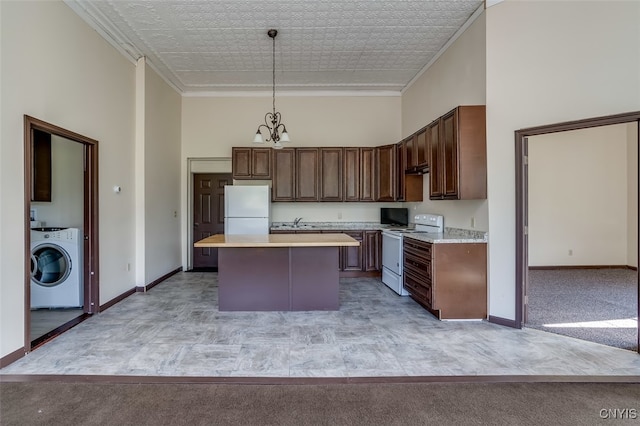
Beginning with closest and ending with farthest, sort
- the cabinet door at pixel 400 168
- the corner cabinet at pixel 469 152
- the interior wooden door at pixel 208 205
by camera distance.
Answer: the corner cabinet at pixel 469 152
the cabinet door at pixel 400 168
the interior wooden door at pixel 208 205

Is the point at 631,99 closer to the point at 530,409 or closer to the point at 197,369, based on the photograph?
the point at 530,409

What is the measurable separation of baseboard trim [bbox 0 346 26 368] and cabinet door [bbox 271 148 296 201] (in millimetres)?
3807

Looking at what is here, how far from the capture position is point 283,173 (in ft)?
19.1

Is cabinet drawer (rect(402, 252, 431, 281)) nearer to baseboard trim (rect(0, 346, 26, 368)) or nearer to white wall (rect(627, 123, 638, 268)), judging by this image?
baseboard trim (rect(0, 346, 26, 368))

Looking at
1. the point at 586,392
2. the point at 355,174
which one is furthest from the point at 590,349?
the point at 355,174

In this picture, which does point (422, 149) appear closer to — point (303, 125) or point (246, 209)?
point (303, 125)

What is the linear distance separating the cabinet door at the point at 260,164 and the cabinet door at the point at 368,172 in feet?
5.35

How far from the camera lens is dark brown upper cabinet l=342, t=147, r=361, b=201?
19.1 feet

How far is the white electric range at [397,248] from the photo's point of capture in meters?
4.54

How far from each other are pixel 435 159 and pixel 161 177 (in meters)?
4.20

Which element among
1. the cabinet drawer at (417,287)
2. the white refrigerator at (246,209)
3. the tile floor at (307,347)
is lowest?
the tile floor at (307,347)

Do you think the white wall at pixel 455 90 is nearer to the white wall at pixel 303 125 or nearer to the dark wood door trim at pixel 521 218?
the dark wood door trim at pixel 521 218

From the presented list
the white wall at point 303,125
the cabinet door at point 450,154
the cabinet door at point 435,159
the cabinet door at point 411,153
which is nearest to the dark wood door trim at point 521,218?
the cabinet door at point 450,154

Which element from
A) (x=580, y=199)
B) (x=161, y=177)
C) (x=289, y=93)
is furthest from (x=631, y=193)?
(x=161, y=177)
